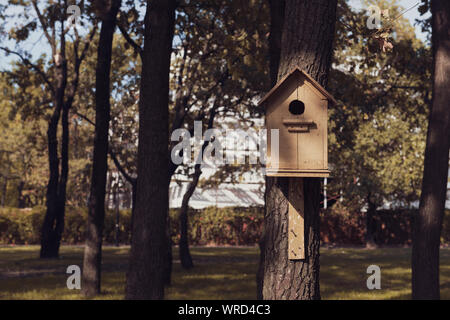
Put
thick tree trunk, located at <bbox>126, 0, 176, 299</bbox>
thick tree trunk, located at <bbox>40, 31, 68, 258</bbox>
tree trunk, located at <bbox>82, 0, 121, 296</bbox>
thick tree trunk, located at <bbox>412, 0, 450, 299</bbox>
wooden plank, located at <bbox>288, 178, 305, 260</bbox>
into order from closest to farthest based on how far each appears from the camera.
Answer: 1. wooden plank, located at <bbox>288, 178, 305, 260</bbox>
2. thick tree trunk, located at <bbox>126, 0, 176, 299</bbox>
3. thick tree trunk, located at <bbox>412, 0, 450, 299</bbox>
4. tree trunk, located at <bbox>82, 0, 121, 296</bbox>
5. thick tree trunk, located at <bbox>40, 31, 68, 258</bbox>

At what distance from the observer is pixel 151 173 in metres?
8.60

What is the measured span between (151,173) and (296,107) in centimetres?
371

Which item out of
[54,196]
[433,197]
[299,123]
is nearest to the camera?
[299,123]

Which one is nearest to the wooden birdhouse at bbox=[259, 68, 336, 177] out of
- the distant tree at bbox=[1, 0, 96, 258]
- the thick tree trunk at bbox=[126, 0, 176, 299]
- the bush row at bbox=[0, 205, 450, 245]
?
the thick tree trunk at bbox=[126, 0, 176, 299]

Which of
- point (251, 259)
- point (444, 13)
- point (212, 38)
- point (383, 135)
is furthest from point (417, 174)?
point (444, 13)

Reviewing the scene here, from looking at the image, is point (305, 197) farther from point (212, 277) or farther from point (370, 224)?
point (370, 224)

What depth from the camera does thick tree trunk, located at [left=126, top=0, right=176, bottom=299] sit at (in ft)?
28.1

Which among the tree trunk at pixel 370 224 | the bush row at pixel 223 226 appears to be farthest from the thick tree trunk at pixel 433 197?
the tree trunk at pixel 370 224

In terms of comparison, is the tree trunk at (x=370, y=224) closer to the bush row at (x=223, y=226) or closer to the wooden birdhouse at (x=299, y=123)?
the bush row at (x=223, y=226)

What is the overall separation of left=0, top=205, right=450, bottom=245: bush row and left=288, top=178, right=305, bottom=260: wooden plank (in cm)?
2340

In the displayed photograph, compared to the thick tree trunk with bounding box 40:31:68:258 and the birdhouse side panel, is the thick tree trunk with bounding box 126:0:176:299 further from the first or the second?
the thick tree trunk with bounding box 40:31:68:258

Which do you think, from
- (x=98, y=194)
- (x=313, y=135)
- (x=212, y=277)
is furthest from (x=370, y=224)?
(x=313, y=135)

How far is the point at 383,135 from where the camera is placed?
91.8 ft

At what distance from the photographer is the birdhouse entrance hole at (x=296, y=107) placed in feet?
17.5
